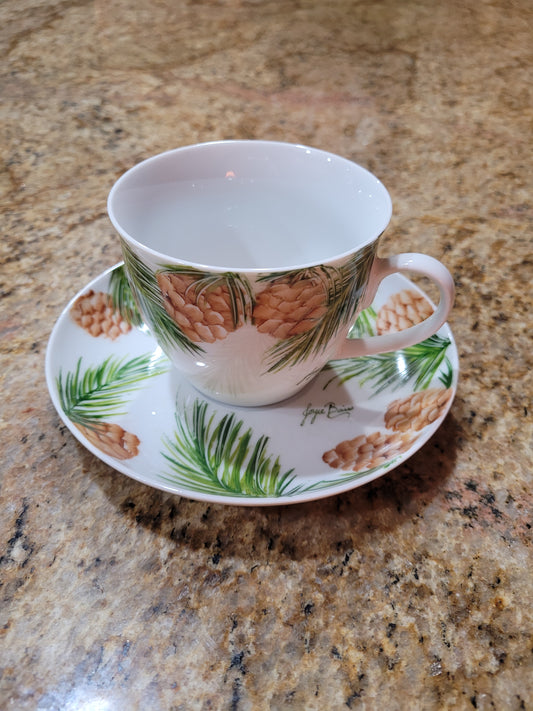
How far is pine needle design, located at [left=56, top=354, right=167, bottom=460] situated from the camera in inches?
17.1

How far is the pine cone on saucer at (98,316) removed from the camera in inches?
21.4

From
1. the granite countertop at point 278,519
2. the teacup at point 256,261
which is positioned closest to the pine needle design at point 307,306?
the teacup at point 256,261

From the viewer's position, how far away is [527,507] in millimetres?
448

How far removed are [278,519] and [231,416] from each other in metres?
0.09

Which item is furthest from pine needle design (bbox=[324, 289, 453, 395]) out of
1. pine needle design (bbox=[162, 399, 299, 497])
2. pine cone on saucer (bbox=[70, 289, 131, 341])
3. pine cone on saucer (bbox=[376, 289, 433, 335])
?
pine cone on saucer (bbox=[70, 289, 131, 341])

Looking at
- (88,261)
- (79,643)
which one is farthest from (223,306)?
(88,261)

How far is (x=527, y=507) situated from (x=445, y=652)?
0.14 m

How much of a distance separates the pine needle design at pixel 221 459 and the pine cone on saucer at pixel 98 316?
0.13 metres

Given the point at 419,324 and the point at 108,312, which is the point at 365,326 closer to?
the point at 419,324

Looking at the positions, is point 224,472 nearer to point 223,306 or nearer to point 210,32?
point 223,306

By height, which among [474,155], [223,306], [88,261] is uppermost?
[223,306]

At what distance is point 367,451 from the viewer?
1.46 ft
